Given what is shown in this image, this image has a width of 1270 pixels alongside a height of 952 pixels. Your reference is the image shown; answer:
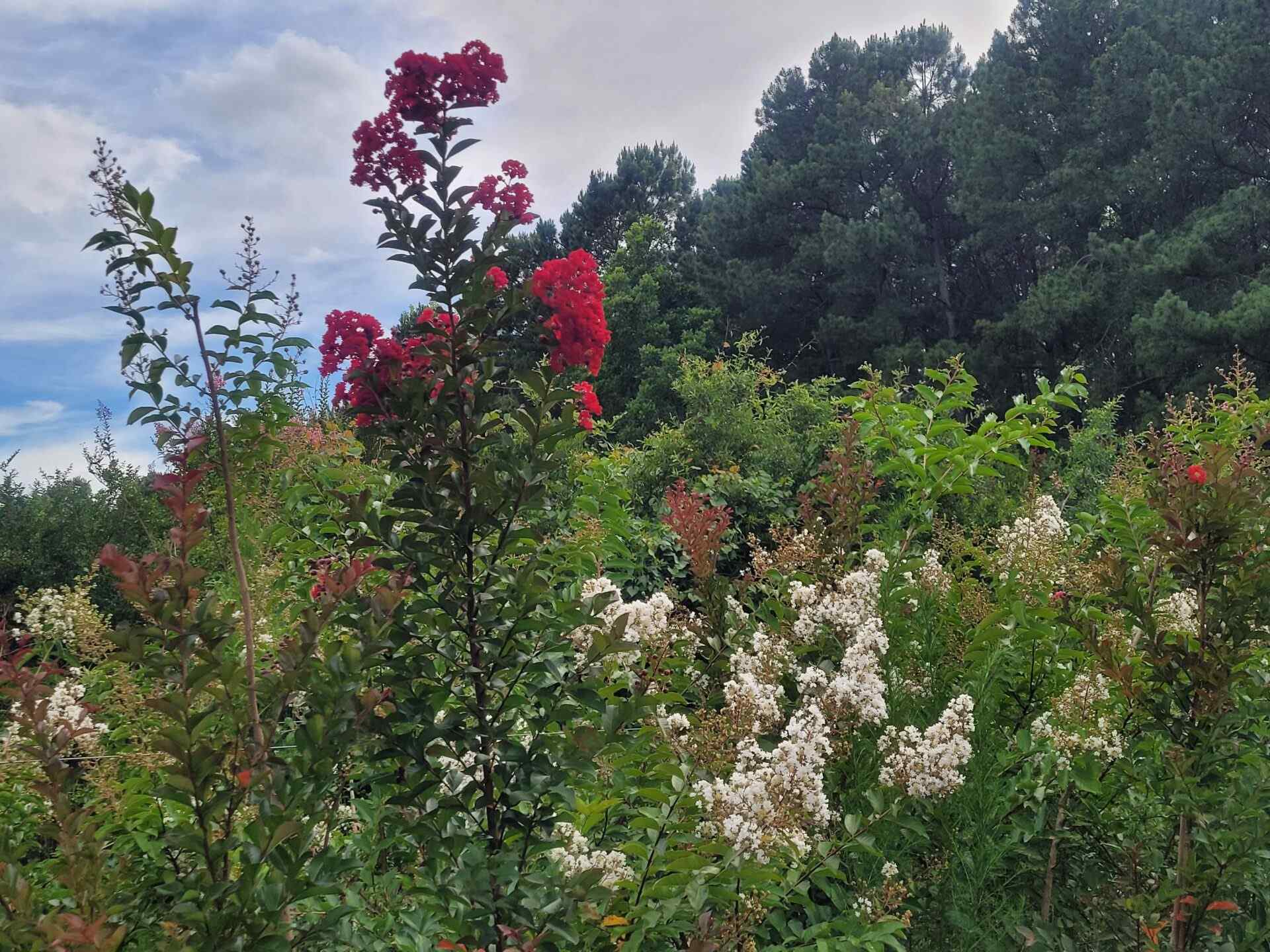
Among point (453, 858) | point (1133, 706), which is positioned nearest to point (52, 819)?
point (453, 858)

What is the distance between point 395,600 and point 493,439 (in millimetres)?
510

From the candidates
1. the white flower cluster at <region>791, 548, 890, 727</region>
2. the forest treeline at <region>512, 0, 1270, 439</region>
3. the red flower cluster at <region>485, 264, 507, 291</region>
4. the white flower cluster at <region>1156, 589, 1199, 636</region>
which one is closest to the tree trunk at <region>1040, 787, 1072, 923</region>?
the white flower cluster at <region>791, 548, 890, 727</region>

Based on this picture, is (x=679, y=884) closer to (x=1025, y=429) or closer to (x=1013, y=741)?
(x=1013, y=741)

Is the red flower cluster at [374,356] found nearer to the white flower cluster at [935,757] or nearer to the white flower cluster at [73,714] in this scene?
the white flower cluster at [73,714]

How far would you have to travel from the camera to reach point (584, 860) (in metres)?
2.39

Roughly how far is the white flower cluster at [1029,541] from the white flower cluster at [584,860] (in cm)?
195

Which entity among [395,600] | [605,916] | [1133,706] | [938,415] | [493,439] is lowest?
[605,916]

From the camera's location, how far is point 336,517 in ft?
11.4

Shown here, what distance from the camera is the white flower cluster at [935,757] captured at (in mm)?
2639

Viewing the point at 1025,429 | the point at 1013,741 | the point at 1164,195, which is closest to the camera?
the point at 1013,741

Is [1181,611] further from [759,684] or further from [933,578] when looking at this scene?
[759,684]

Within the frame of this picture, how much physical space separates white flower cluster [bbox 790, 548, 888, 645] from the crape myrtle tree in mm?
1157

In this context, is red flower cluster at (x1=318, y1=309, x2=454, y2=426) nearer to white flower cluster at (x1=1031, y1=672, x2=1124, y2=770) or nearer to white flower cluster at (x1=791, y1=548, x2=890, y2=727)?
white flower cluster at (x1=791, y1=548, x2=890, y2=727)

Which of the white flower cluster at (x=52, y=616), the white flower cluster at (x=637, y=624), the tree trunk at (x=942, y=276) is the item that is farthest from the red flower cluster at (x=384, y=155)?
the tree trunk at (x=942, y=276)
